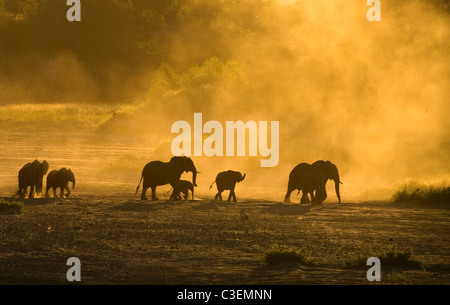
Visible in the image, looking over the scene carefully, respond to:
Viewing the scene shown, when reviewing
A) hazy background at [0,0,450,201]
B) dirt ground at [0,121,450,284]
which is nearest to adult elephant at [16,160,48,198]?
dirt ground at [0,121,450,284]

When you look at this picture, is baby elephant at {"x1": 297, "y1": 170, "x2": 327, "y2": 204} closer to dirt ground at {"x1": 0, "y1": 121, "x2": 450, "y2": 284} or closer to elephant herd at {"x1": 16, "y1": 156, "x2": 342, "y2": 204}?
elephant herd at {"x1": 16, "y1": 156, "x2": 342, "y2": 204}

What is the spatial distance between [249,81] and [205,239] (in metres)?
41.2

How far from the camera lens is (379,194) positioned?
33.7m

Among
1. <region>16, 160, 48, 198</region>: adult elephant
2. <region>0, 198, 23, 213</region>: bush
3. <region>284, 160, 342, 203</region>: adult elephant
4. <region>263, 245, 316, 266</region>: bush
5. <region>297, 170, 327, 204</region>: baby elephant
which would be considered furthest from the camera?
<region>284, 160, 342, 203</region>: adult elephant

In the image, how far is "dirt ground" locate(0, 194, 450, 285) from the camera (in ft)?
51.8

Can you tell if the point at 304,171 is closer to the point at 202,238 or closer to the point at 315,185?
the point at 315,185

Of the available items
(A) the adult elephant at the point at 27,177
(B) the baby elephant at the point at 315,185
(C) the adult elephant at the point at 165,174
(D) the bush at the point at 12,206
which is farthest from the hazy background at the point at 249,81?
(D) the bush at the point at 12,206

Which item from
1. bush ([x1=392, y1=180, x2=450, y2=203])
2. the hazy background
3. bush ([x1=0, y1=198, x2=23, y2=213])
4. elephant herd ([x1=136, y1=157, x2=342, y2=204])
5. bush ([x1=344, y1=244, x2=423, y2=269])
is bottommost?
bush ([x1=344, y1=244, x2=423, y2=269])

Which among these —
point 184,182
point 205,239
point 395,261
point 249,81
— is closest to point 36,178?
point 184,182

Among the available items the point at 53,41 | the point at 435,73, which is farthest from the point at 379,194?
the point at 53,41

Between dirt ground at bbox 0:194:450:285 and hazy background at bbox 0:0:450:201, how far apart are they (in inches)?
341

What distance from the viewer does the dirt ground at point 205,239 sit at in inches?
622

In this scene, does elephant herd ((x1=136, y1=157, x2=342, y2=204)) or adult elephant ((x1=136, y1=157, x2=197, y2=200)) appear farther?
adult elephant ((x1=136, y1=157, x2=197, y2=200))

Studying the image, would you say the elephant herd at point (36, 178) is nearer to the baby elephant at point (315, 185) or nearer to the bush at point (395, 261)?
the baby elephant at point (315, 185)
